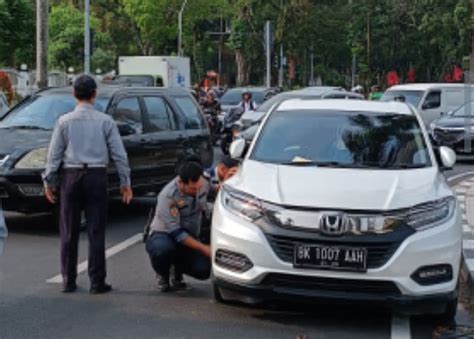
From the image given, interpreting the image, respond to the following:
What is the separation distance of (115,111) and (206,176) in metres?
3.34

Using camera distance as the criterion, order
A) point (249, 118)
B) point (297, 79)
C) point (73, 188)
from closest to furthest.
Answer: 1. point (73, 188)
2. point (249, 118)
3. point (297, 79)

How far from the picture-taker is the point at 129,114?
11188 mm

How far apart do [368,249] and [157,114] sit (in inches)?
241

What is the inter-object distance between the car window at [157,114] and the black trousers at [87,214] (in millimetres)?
4102

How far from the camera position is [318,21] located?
194 feet

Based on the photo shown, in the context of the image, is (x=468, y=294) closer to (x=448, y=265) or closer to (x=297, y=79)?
(x=448, y=265)

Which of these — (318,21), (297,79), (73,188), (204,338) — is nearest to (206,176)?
(73,188)

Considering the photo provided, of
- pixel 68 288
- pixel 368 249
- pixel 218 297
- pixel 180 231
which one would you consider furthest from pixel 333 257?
pixel 68 288

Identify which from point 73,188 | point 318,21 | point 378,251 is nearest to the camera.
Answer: point 378,251

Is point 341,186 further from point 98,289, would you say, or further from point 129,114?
point 129,114

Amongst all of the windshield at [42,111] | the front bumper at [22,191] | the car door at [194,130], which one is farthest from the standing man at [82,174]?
the car door at [194,130]

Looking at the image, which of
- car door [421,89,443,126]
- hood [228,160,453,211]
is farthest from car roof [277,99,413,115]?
car door [421,89,443,126]

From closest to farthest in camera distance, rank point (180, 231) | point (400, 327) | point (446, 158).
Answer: point (400, 327) → point (180, 231) → point (446, 158)

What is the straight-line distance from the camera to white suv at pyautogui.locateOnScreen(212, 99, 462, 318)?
6027mm
